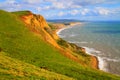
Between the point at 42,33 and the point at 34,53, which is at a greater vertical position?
the point at 42,33

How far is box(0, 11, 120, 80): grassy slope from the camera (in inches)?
1646

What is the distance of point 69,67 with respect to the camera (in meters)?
43.6

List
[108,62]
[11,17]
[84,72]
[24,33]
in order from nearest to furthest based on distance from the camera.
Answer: [84,72] → [24,33] → [11,17] → [108,62]

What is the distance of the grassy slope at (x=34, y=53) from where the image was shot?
137 feet

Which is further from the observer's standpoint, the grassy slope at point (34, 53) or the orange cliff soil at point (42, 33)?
the orange cliff soil at point (42, 33)

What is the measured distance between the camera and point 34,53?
47406mm

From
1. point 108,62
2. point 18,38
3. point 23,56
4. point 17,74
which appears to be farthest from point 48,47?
point 108,62

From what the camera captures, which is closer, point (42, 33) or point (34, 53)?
point (34, 53)

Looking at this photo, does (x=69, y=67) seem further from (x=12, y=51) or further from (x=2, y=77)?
(x=2, y=77)

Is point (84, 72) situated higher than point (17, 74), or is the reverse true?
point (17, 74)

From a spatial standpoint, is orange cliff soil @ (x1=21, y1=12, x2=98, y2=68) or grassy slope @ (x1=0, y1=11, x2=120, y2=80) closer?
grassy slope @ (x1=0, y1=11, x2=120, y2=80)

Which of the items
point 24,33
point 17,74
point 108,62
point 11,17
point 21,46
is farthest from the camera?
point 108,62

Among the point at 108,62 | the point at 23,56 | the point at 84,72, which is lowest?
the point at 108,62

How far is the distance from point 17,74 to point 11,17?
39.5m
